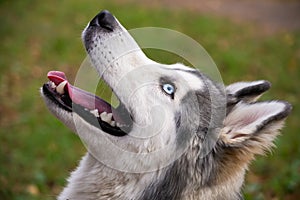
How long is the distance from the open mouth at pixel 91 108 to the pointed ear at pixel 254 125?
654mm

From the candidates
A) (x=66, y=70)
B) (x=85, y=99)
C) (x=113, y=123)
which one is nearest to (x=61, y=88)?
(x=85, y=99)

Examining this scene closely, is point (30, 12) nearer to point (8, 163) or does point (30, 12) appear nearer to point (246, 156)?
point (8, 163)

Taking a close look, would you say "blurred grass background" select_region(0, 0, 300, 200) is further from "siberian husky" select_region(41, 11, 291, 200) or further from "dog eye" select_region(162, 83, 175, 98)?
"dog eye" select_region(162, 83, 175, 98)

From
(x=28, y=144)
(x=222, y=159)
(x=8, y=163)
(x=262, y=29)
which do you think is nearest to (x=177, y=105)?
(x=222, y=159)

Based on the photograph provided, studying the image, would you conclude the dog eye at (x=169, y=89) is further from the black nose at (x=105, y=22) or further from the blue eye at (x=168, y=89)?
the black nose at (x=105, y=22)

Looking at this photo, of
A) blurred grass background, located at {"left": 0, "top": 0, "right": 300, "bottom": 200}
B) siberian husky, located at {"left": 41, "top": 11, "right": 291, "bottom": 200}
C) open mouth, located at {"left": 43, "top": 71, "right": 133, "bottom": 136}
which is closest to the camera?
siberian husky, located at {"left": 41, "top": 11, "right": 291, "bottom": 200}

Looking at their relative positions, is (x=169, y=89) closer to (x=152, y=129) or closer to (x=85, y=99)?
(x=152, y=129)

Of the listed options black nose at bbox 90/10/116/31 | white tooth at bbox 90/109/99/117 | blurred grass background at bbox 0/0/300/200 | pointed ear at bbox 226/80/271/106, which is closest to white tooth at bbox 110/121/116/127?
white tooth at bbox 90/109/99/117

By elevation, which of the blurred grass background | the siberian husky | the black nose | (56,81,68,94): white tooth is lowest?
the blurred grass background

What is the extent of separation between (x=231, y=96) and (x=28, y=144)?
12.6 ft

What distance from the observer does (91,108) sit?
3.26m

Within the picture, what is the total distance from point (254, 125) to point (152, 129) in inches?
26.1

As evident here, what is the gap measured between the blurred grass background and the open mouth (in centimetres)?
156

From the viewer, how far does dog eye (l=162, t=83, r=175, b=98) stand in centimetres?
321
